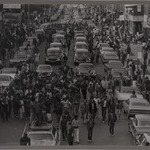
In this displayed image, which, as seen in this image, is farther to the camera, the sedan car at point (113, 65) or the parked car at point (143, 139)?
the sedan car at point (113, 65)

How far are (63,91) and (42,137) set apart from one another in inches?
166

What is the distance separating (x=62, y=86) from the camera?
1620 cm

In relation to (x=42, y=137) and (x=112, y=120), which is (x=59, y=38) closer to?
(x=112, y=120)

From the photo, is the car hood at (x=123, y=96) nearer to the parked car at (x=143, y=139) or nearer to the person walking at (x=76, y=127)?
the person walking at (x=76, y=127)

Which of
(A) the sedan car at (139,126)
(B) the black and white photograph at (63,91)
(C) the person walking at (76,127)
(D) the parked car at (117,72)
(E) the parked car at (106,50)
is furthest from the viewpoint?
(E) the parked car at (106,50)

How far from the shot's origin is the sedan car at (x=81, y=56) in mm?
25438

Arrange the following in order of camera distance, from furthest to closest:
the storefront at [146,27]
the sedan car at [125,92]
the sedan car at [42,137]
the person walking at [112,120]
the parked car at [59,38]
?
the storefront at [146,27] → the parked car at [59,38] → the sedan car at [125,92] → the person walking at [112,120] → the sedan car at [42,137]

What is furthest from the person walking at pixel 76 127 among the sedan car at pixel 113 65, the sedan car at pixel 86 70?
the sedan car at pixel 113 65

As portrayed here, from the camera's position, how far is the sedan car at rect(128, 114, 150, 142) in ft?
40.7

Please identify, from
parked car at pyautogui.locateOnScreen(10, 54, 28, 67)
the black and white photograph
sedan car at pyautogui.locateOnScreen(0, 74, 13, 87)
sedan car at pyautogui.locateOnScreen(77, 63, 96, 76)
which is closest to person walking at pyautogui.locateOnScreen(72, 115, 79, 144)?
the black and white photograph

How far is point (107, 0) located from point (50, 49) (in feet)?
67.6

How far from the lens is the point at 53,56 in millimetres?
25094

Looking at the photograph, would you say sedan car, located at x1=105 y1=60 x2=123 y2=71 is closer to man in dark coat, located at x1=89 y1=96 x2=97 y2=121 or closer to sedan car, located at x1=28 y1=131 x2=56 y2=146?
man in dark coat, located at x1=89 y1=96 x2=97 y2=121

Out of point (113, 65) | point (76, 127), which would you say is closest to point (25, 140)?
point (76, 127)
